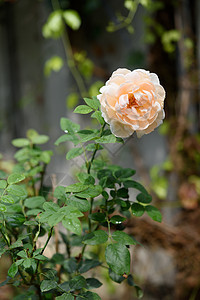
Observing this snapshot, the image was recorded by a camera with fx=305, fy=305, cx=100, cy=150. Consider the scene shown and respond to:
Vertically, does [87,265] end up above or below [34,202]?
below

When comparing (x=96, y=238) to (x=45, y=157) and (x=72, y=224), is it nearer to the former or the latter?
(x=72, y=224)

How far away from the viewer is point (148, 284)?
1685 millimetres

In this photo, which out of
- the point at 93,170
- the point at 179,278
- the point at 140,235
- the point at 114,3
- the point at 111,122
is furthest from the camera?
the point at 114,3

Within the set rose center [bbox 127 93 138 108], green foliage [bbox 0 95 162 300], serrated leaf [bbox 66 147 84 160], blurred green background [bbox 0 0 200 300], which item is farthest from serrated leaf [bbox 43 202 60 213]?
blurred green background [bbox 0 0 200 300]

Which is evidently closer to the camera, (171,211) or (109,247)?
(109,247)

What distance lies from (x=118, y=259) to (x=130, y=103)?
0.89 ft

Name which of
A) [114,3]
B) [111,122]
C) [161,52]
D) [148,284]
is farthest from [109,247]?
[114,3]

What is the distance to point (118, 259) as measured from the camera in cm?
52

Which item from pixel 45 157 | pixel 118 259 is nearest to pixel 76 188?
pixel 118 259

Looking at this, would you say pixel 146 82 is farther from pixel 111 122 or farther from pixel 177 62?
pixel 177 62

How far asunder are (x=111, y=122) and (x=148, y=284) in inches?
55.8

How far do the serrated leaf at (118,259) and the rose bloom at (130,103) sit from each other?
0.20 m

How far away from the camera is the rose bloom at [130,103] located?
53 centimetres

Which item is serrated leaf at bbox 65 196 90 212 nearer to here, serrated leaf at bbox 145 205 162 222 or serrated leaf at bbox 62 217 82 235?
serrated leaf at bbox 62 217 82 235
